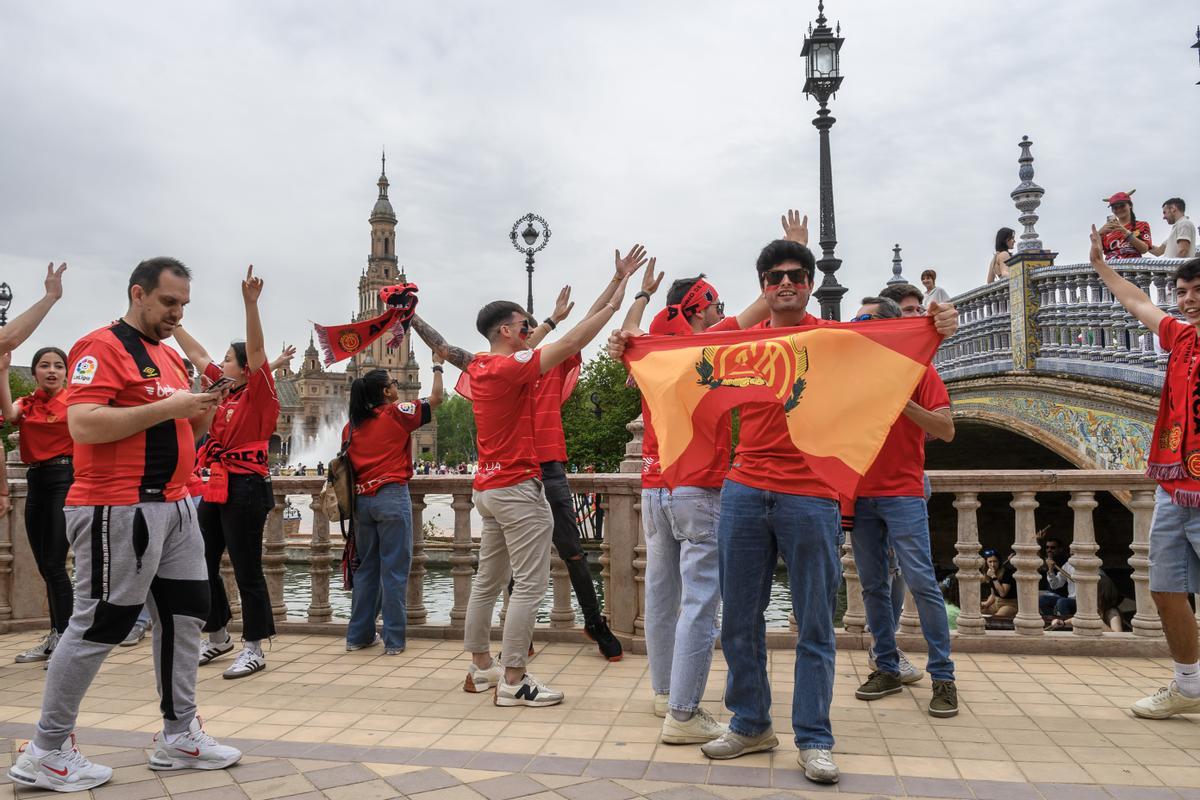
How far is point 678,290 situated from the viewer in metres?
5.11

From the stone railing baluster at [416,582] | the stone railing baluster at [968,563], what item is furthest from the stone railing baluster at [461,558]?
the stone railing baluster at [968,563]

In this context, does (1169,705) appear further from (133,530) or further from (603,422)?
(603,422)

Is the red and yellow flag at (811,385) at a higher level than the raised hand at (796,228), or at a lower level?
lower

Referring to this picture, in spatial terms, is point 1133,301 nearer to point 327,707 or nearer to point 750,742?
point 750,742

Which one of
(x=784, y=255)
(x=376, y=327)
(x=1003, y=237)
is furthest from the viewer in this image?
(x=1003, y=237)

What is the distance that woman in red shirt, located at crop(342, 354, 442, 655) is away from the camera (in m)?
6.39

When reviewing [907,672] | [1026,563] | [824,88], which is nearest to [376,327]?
[907,672]

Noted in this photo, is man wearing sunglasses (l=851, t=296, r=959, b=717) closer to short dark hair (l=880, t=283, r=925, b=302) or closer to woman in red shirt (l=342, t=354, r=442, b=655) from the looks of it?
short dark hair (l=880, t=283, r=925, b=302)

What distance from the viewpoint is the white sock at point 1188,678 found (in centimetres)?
452

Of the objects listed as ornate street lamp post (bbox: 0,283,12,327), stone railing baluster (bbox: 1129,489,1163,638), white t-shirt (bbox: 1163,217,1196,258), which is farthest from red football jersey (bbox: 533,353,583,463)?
ornate street lamp post (bbox: 0,283,12,327)

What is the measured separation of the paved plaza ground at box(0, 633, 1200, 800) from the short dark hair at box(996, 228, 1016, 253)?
11.0m

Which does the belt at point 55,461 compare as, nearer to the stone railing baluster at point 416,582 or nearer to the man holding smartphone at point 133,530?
the stone railing baluster at point 416,582

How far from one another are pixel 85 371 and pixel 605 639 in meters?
3.65

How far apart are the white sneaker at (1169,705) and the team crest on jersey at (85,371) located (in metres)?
5.37
